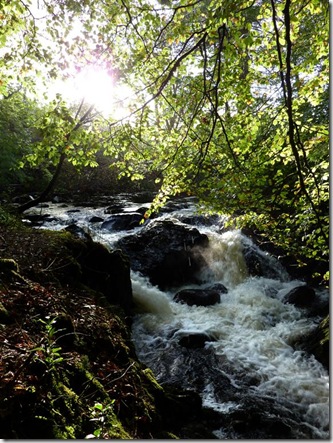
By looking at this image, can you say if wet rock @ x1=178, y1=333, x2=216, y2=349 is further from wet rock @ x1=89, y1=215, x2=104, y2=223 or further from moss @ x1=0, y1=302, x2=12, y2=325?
wet rock @ x1=89, y1=215, x2=104, y2=223

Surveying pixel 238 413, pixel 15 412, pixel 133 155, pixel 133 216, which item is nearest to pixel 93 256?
pixel 133 155

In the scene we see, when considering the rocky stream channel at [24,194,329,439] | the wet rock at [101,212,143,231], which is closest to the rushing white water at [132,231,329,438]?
the rocky stream channel at [24,194,329,439]

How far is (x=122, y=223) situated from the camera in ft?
41.0

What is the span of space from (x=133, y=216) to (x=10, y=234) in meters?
6.98

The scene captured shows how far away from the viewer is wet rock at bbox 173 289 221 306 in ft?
27.6

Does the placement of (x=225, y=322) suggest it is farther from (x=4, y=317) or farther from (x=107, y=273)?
(x=4, y=317)

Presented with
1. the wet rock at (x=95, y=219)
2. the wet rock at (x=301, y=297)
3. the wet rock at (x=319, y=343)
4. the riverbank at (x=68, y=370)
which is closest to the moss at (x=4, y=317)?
the riverbank at (x=68, y=370)

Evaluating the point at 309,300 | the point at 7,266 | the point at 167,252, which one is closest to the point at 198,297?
the point at 167,252

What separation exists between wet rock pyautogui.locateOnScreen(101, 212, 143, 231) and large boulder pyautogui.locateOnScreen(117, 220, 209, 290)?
58.3 inches

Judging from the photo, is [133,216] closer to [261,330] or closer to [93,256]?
[93,256]

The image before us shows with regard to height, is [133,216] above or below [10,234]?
above

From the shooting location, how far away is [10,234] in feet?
20.6

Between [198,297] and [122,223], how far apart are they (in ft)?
17.6

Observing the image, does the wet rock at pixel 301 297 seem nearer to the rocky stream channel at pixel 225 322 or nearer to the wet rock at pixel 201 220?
the rocky stream channel at pixel 225 322
